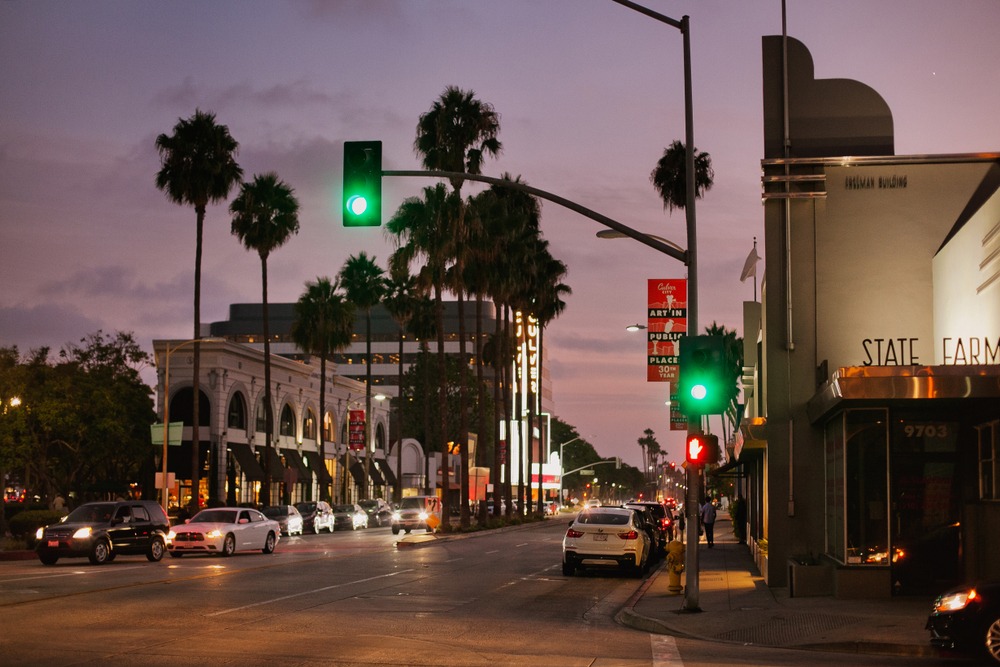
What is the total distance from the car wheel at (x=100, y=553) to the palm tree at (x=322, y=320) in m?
39.8

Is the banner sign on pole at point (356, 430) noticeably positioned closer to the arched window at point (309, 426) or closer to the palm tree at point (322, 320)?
the palm tree at point (322, 320)

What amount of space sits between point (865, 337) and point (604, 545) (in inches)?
317

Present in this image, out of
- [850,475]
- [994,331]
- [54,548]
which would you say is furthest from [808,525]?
[54,548]

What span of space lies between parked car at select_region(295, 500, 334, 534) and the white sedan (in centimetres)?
2066

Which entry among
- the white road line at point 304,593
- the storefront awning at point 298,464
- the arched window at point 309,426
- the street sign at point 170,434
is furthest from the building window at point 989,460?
the arched window at point 309,426

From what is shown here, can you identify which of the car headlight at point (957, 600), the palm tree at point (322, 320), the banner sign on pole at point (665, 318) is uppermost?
the palm tree at point (322, 320)

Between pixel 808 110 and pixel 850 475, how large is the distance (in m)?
7.92

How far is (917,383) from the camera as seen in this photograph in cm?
1681

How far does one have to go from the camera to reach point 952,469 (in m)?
19.6

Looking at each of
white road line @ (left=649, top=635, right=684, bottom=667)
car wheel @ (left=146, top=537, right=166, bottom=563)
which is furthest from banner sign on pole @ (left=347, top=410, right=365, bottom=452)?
white road line @ (left=649, top=635, right=684, bottom=667)

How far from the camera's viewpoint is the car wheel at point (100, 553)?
2919 centimetres

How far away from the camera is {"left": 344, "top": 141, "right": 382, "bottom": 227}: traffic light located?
15.2 m

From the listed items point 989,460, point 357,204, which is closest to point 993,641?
point 989,460

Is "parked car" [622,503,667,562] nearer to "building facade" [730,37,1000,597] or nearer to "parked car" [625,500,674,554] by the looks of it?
"parked car" [625,500,674,554]
